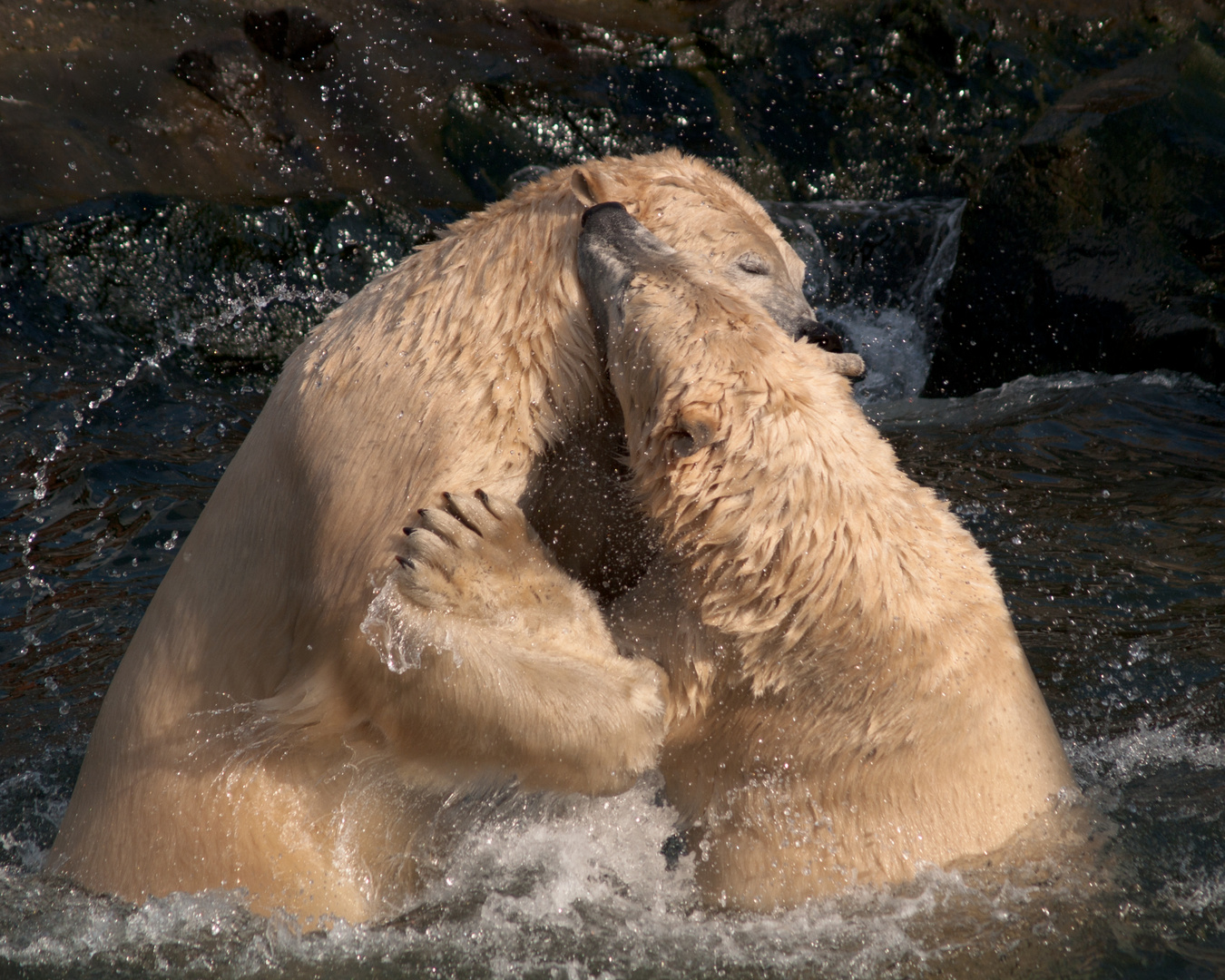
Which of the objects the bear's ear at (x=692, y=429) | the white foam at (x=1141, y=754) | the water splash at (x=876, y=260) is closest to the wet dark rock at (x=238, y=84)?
the water splash at (x=876, y=260)

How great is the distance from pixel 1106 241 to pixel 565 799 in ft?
19.3

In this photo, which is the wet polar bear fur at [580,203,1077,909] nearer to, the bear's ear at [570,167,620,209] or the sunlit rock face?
the bear's ear at [570,167,620,209]

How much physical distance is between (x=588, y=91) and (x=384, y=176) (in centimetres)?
182

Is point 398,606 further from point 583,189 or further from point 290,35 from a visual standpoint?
point 290,35

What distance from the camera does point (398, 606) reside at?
2.36 meters

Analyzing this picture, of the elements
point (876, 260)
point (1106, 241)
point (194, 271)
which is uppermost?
point (1106, 241)

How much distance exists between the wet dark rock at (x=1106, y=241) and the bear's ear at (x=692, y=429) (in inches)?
212

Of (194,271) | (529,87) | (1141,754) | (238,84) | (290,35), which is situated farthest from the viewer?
(529,87)

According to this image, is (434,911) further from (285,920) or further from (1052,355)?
(1052,355)

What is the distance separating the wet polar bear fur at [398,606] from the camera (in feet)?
8.04

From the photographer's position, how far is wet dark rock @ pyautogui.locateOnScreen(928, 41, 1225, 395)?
22.5 ft

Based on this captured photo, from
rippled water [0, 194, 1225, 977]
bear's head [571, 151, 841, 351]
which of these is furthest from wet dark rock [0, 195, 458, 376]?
bear's head [571, 151, 841, 351]

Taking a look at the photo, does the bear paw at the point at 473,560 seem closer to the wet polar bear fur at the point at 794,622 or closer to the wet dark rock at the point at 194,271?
the wet polar bear fur at the point at 794,622

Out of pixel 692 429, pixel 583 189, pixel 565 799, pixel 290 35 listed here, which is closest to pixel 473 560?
pixel 692 429
